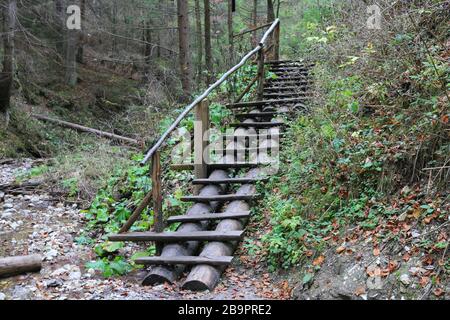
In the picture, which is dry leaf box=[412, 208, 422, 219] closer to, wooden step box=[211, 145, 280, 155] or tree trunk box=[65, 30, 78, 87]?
wooden step box=[211, 145, 280, 155]

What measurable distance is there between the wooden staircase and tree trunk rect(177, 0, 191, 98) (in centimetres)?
361

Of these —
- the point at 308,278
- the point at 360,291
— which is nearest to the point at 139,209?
the point at 308,278

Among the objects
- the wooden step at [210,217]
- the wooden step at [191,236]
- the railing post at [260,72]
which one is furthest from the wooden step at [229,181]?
the railing post at [260,72]

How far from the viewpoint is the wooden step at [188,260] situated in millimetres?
4773

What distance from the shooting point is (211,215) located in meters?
5.66

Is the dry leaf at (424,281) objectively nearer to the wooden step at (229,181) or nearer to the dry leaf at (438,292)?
the dry leaf at (438,292)

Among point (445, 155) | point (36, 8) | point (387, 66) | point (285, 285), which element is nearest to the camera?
point (445, 155)

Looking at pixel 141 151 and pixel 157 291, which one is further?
pixel 141 151

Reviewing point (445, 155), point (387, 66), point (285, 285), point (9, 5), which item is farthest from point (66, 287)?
point (9, 5)

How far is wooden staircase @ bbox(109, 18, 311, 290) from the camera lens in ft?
15.9

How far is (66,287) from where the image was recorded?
15.7 ft

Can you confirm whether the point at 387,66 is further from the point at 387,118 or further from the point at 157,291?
the point at 157,291

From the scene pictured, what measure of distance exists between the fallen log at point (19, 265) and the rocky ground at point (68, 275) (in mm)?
82
